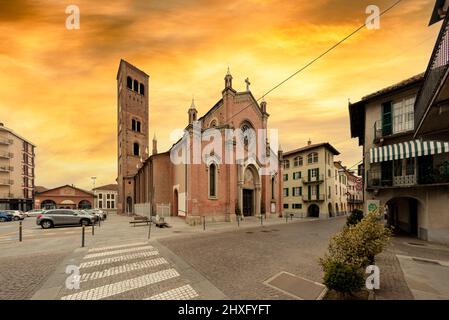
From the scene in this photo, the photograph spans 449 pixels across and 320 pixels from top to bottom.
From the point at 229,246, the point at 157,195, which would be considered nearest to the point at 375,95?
the point at 229,246

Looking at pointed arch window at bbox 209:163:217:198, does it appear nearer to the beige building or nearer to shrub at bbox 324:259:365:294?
shrub at bbox 324:259:365:294

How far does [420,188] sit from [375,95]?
23.8 ft

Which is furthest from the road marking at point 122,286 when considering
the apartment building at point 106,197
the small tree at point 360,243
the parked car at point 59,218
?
the apartment building at point 106,197

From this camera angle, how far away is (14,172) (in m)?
50.8

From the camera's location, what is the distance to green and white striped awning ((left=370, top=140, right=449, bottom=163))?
11887mm

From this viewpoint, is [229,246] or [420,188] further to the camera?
[420,188]

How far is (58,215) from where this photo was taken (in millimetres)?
18688

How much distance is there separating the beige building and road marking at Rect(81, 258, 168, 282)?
60.9 meters

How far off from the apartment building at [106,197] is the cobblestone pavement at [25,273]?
68.4 metres

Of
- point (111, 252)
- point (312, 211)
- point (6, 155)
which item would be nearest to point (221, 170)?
point (111, 252)

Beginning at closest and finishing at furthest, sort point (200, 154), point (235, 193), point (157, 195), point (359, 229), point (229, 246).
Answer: point (359, 229) → point (229, 246) → point (200, 154) → point (235, 193) → point (157, 195)

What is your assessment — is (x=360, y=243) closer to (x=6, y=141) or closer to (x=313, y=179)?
(x=313, y=179)
